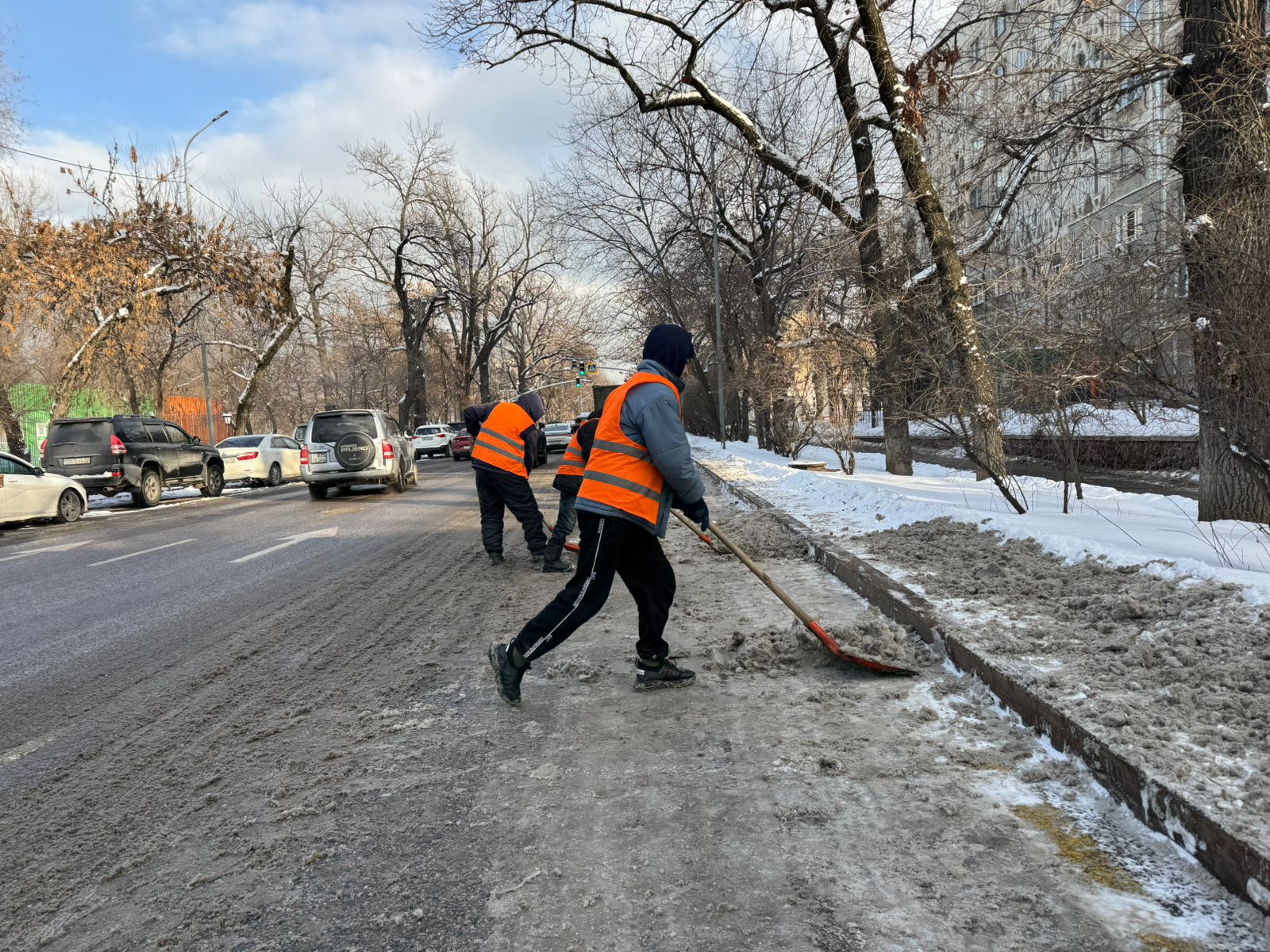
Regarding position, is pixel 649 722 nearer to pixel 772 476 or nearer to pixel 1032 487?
pixel 1032 487

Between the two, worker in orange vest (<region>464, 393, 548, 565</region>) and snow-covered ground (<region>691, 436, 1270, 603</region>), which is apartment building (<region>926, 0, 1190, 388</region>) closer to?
snow-covered ground (<region>691, 436, 1270, 603</region>)

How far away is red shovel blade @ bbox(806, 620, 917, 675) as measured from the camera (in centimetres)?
453

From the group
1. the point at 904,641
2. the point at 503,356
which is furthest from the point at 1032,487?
the point at 503,356

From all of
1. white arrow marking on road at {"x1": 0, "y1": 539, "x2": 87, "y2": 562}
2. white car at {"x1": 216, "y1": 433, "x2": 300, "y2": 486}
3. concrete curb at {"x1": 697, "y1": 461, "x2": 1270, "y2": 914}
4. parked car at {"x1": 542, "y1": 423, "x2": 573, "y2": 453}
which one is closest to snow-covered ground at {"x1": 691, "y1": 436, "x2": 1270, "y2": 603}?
concrete curb at {"x1": 697, "y1": 461, "x2": 1270, "y2": 914}

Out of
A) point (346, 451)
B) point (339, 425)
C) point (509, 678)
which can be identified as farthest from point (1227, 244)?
point (339, 425)

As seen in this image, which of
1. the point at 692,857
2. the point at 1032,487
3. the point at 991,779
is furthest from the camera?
the point at 1032,487

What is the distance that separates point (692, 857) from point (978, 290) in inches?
452

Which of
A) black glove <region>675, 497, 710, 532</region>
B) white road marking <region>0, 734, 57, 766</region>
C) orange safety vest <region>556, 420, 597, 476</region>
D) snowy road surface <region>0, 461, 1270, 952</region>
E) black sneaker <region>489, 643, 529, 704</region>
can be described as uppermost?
orange safety vest <region>556, 420, 597, 476</region>

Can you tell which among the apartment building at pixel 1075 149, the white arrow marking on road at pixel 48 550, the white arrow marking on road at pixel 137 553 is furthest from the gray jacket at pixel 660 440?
the white arrow marking on road at pixel 48 550

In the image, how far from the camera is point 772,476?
53.4 ft

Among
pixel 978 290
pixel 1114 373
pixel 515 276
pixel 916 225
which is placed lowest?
pixel 1114 373

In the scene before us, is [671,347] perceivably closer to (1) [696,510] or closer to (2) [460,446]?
(1) [696,510]

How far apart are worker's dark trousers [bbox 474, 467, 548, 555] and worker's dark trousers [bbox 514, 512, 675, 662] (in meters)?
4.32

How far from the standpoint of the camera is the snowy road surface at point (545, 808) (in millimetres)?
2439
